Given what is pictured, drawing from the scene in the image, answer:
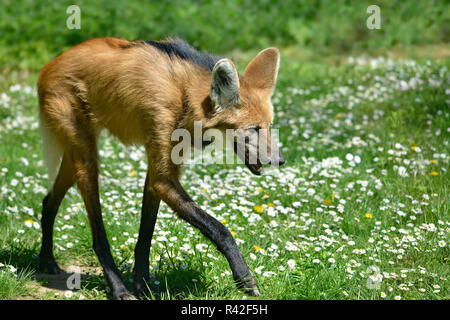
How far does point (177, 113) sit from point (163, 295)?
1.08m

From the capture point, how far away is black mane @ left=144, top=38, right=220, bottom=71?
330 cm

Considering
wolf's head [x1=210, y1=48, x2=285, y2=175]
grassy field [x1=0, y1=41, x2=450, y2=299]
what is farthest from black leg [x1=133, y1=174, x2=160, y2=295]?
wolf's head [x1=210, y1=48, x2=285, y2=175]

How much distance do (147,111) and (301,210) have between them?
64.8 inches

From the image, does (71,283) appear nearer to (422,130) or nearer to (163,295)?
(163,295)

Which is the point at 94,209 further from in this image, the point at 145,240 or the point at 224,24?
the point at 224,24

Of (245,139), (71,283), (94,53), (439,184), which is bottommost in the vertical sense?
(71,283)

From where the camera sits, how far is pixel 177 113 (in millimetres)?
3119

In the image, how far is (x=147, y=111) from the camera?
3121 mm

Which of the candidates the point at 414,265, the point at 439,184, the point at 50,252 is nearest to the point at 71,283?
the point at 50,252

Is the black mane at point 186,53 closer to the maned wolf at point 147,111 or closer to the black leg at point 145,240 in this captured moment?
the maned wolf at point 147,111

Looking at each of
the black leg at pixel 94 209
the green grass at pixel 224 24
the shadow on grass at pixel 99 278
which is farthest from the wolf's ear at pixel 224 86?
the green grass at pixel 224 24

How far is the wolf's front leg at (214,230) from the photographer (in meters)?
2.99

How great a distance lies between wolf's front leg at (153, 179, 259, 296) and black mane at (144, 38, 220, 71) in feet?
2.51

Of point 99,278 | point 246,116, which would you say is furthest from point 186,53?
point 99,278
